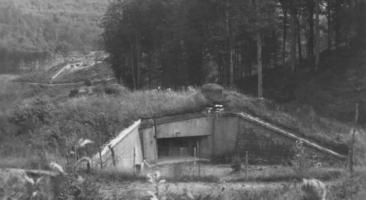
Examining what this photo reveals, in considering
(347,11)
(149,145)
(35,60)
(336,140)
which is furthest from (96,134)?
(35,60)

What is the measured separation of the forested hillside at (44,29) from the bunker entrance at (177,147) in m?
67.9

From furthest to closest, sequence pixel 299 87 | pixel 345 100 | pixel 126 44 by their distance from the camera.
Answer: pixel 126 44
pixel 299 87
pixel 345 100

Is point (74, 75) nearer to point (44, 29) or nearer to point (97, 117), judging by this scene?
point (97, 117)

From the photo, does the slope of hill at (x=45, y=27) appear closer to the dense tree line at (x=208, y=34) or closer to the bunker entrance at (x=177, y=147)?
the dense tree line at (x=208, y=34)

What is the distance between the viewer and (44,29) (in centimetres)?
11669

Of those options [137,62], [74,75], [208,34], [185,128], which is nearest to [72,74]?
[74,75]

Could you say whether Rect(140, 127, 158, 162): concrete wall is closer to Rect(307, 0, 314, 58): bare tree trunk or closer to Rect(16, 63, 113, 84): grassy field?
Rect(307, 0, 314, 58): bare tree trunk

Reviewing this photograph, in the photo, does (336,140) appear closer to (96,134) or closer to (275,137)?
(275,137)

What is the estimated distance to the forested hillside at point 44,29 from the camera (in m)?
93.2

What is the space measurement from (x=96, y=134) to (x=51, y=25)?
361 feet

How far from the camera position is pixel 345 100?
93.6ft

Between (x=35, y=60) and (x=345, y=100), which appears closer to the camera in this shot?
(x=345, y=100)

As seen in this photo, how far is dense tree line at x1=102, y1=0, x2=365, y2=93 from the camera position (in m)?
28.9

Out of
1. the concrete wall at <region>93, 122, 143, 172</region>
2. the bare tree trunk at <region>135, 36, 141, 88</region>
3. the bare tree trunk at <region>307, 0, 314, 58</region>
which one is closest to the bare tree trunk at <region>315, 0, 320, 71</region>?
the bare tree trunk at <region>307, 0, 314, 58</region>
